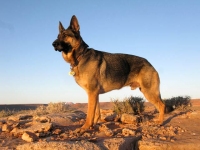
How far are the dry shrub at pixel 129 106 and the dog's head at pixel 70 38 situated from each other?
418 centimetres

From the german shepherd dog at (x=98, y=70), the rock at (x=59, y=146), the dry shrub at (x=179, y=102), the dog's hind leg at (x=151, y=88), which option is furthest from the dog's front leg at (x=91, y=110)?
the dry shrub at (x=179, y=102)

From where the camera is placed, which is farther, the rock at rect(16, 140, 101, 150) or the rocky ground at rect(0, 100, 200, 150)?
the rocky ground at rect(0, 100, 200, 150)

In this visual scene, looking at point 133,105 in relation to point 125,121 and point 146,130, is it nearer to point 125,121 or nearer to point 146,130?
point 125,121

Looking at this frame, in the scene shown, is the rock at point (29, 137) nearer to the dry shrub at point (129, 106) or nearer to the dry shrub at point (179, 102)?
the dry shrub at point (129, 106)

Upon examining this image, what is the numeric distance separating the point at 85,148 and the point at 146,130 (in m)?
2.63

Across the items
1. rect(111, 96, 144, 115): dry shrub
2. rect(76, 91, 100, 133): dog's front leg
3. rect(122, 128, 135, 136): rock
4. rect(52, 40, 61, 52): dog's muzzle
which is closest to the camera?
rect(122, 128, 135, 136): rock

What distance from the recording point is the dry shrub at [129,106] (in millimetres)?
10701

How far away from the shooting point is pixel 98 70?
767 centimetres

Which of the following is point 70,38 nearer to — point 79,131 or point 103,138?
point 79,131

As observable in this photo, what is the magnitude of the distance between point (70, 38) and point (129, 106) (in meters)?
4.49

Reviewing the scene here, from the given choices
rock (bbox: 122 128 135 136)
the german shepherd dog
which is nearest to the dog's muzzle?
the german shepherd dog

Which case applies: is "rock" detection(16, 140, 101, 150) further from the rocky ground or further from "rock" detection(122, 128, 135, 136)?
"rock" detection(122, 128, 135, 136)

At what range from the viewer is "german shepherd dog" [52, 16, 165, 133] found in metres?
7.29

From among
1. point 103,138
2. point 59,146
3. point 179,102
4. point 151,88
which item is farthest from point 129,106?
point 59,146
